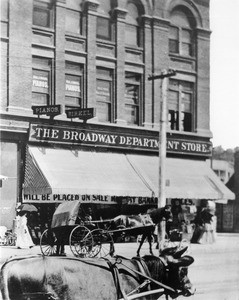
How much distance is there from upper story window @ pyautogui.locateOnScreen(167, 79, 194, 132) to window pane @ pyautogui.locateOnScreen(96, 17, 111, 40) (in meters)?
3.58

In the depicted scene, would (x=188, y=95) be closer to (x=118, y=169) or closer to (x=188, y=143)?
(x=188, y=143)

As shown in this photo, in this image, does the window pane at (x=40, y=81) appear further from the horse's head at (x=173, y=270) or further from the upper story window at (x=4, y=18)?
the horse's head at (x=173, y=270)

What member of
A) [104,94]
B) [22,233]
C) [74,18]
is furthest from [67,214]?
[74,18]

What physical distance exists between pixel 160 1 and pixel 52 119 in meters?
6.34

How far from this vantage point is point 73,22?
16672 mm

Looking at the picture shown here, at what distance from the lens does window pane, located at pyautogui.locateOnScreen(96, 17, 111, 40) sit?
691 inches

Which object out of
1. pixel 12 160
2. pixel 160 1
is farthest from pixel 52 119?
pixel 160 1

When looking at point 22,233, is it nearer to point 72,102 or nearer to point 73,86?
point 72,102

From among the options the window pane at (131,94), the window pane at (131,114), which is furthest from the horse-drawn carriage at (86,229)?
the window pane at (131,94)

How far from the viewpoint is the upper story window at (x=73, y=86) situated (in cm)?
1661

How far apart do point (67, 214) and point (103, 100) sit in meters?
7.66

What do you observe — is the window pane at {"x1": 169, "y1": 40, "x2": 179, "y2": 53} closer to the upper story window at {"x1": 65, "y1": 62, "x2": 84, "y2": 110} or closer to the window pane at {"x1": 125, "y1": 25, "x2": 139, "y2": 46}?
the window pane at {"x1": 125, "y1": 25, "x2": 139, "y2": 46}

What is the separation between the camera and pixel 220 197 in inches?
800

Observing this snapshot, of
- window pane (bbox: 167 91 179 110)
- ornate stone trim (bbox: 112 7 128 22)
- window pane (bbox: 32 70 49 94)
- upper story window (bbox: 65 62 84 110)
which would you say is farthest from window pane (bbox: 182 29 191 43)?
window pane (bbox: 32 70 49 94)
